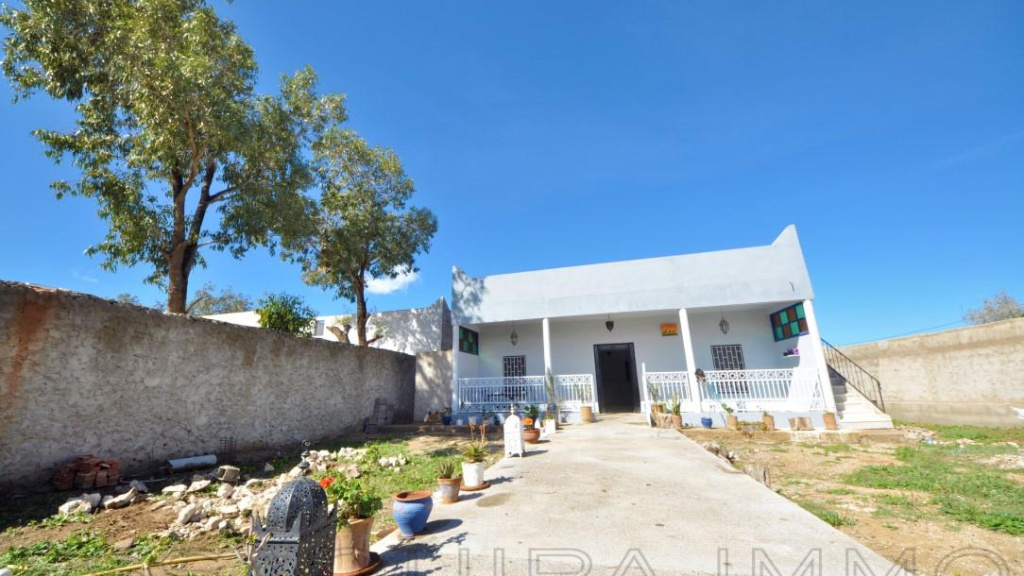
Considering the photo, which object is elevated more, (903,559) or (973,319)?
(973,319)

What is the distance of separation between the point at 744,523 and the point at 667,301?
27.6 ft

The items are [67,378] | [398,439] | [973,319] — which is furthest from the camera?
[973,319]

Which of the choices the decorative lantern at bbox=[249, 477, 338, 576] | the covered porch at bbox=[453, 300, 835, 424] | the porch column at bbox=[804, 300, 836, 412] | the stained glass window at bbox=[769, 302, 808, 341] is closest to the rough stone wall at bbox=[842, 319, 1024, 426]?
the porch column at bbox=[804, 300, 836, 412]

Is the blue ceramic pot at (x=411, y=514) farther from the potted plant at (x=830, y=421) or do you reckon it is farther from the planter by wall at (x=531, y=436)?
the potted plant at (x=830, y=421)

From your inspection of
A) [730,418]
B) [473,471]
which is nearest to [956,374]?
[730,418]

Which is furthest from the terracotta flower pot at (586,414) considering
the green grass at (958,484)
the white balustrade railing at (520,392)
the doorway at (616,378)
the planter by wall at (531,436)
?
the green grass at (958,484)

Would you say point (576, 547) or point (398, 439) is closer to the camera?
point (576, 547)

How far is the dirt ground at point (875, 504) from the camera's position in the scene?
3.46 m

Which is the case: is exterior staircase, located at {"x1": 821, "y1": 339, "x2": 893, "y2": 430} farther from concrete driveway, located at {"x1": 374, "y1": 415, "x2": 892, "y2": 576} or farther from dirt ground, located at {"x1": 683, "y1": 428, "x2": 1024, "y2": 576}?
concrete driveway, located at {"x1": 374, "y1": 415, "x2": 892, "y2": 576}

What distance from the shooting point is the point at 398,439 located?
10.8 meters

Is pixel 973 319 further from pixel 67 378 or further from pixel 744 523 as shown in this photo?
pixel 67 378

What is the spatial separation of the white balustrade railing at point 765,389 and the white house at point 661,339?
31 millimetres

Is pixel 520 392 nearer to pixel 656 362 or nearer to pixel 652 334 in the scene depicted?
pixel 656 362

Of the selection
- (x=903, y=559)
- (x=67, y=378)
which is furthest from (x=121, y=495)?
A: (x=903, y=559)
